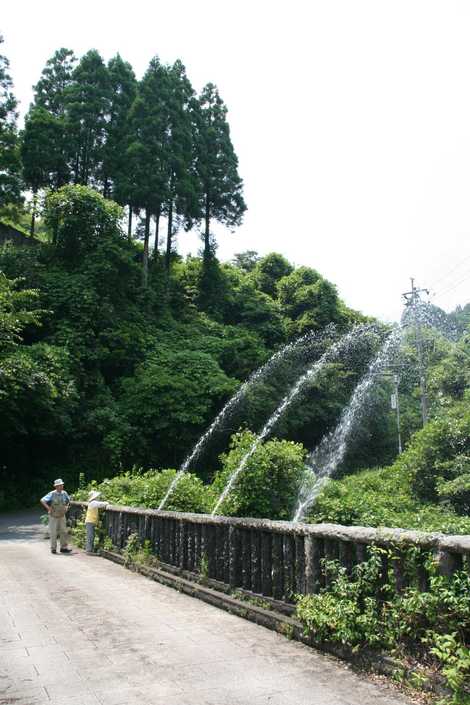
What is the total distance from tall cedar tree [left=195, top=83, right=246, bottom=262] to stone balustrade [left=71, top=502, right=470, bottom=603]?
35983 millimetres

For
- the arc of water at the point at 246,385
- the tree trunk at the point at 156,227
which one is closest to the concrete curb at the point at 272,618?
the arc of water at the point at 246,385

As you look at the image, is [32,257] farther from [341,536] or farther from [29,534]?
[341,536]

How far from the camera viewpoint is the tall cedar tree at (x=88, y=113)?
125 ft

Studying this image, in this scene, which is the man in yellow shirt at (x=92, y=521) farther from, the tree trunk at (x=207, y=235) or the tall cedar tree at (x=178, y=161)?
the tree trunk at (x=207, y=235)

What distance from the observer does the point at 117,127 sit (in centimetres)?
3959

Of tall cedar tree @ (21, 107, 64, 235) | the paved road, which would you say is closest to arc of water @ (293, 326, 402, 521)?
tall cedar tree @ (21, 107, 64, 235)

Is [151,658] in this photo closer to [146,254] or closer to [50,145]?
[146,254]

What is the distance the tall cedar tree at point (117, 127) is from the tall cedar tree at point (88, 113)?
0.42 m

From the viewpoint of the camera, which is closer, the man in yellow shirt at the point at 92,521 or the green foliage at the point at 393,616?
the green foliage at the point at 393,616

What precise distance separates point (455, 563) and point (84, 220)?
1220 inches

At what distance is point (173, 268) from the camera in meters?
44.7

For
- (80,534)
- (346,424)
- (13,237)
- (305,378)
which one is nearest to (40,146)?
(13,237)

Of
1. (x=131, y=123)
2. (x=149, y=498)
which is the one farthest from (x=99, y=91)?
(x=149, y=498)

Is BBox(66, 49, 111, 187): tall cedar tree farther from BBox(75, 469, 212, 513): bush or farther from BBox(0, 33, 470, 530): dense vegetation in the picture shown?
BBox(75, 469, 212, 513): bush
